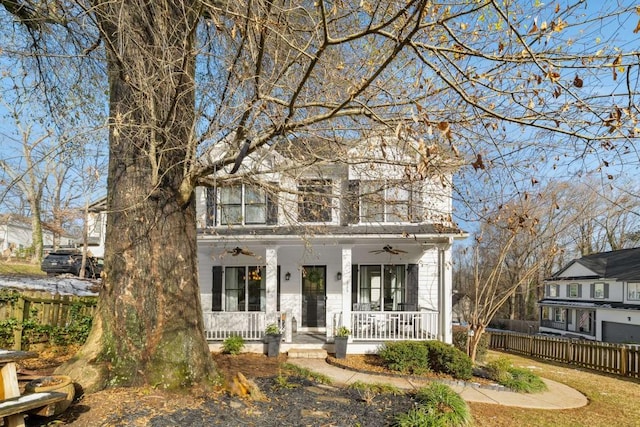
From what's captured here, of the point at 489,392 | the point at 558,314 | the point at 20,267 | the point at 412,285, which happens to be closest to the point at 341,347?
the point at 412,285

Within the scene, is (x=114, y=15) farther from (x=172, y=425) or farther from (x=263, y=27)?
(x=172, y=425)

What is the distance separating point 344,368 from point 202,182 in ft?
19.7

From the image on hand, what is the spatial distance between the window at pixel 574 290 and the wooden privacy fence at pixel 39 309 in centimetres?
3437

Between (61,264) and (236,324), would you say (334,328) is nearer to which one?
(236,324)

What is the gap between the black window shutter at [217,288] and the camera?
43.7 feet

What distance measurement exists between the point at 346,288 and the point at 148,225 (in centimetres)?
711

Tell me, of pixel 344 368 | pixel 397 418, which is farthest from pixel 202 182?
pixel 344 368

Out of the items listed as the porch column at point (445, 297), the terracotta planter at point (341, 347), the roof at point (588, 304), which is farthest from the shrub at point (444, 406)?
the roof at point (588, 304)

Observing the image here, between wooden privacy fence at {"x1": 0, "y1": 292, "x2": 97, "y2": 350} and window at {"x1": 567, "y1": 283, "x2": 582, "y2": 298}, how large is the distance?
34.4m

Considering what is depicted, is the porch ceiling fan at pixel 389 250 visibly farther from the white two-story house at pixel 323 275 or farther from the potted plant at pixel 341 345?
the potted plant at pixel 341 345

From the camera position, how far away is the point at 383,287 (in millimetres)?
13289

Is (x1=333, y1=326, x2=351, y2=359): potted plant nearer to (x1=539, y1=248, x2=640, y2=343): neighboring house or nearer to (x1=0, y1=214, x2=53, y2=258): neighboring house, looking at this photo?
(x1=539, y1=248, x2=640, y2=343): neighboring house

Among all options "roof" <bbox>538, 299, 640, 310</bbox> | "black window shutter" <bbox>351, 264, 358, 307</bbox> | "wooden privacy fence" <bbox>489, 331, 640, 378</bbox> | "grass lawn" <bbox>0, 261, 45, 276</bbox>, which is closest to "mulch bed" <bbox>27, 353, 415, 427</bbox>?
"black window shutter" <bbox>351, 264, 358, 307</bbox>

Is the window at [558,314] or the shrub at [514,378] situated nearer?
the shrub at [514,378]
